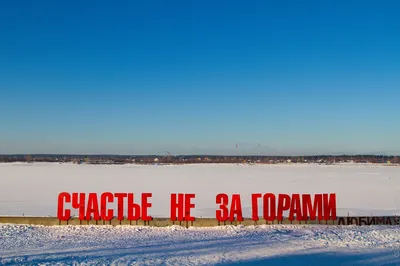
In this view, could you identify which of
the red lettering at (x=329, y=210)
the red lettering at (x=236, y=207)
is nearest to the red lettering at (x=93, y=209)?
the red lettering at (x=236, y=207)

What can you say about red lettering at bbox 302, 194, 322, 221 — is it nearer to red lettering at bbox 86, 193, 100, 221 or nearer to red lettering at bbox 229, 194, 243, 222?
red lettering at bbox 229, 194, 243, 222

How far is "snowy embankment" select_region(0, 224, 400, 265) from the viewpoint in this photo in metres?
12.8

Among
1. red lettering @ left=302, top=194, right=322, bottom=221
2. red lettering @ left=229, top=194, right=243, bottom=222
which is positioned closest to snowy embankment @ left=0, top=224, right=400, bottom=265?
red lettering @ left=302, top=194, right=322, bottom=221

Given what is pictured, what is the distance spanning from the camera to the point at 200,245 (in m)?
14.6

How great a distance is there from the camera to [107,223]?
18.2 meters

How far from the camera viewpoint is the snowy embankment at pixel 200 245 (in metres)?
12.8

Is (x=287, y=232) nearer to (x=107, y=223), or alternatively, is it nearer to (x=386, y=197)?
(x=107, y=223)

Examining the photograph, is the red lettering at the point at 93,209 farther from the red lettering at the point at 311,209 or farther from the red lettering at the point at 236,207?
the red lettering at the point at 311,209

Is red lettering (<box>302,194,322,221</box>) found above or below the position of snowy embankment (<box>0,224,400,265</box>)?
above

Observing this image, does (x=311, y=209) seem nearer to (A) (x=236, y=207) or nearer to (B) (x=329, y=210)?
(B) (x=329, y=210)

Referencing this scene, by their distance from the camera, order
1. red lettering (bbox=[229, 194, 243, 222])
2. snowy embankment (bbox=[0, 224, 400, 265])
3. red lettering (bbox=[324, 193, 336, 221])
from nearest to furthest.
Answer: snowy embankment (bbox=[0, 224, 400, 265]) < red lettering (bbox=[229, 194, 243, 222]) < red lettering (bbox=[324, 193, 336, 221])

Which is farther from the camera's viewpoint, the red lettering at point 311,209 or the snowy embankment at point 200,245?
the red lettering at point 311,209

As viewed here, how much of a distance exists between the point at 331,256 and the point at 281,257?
64.8 inches

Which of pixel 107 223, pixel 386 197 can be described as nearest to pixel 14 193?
pixel 107 223
